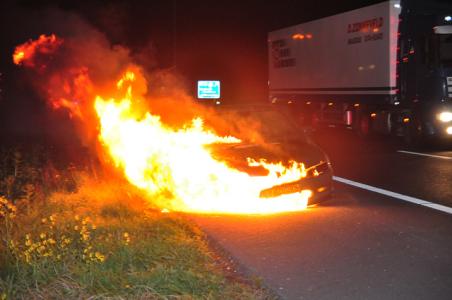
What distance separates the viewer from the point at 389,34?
56.3ft

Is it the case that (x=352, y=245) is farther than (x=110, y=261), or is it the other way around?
(x=352, y=245)

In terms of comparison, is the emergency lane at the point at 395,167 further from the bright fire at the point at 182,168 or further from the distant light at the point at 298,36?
the distant light at the point at 298,36

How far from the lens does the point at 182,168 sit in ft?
25.5

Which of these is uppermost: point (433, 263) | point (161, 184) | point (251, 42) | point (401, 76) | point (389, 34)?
point (251, 42)

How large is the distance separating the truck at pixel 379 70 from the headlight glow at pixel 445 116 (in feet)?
0.06

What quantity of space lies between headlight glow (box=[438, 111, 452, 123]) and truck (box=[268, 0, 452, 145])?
0.7 inches

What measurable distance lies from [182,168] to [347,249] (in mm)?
2595

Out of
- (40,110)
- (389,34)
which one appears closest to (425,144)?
(389,34)

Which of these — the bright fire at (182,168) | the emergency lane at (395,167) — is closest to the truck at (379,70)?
the emergency lane at (395,167)

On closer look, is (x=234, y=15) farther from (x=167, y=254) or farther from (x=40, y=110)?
(x=167, y=254)

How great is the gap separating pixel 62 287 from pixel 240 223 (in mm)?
3049

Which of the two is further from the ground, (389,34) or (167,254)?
(389,34)

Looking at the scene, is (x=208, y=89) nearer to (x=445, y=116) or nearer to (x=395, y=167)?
(x=445, y=116)

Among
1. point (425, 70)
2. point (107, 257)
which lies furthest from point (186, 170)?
point (425, 70)
